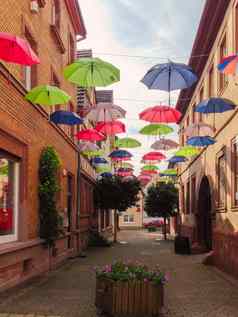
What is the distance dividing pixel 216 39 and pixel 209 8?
133cm

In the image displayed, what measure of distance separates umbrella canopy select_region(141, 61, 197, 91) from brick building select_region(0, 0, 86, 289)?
3.12 meters

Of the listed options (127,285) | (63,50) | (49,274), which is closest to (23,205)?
(49,274)

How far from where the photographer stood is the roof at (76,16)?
18.7 m

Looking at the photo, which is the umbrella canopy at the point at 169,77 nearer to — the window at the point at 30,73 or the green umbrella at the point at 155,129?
the window at the point at 30,73

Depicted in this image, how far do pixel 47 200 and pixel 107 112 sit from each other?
3.44m

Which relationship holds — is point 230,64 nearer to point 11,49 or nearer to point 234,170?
point 11,49

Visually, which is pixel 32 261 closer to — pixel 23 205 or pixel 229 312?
pixel 23 205

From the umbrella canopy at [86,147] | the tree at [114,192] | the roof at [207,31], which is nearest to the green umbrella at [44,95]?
the roof at [207,31]

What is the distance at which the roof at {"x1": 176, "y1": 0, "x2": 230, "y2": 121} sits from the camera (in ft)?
51.5

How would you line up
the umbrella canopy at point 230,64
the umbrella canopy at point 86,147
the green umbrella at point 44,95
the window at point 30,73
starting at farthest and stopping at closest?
the umbrella canopy at point 86,147 → the window at point 30,73 → the green umbrella at point 44,95 → the umbrella canopy at point 230,64

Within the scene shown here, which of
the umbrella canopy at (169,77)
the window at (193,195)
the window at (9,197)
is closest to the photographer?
the window at (9,197)

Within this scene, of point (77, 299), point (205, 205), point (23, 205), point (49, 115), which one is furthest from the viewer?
point (205, 205)

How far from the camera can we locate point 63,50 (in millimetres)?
17094

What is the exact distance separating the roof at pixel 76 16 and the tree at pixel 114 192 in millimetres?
11640
